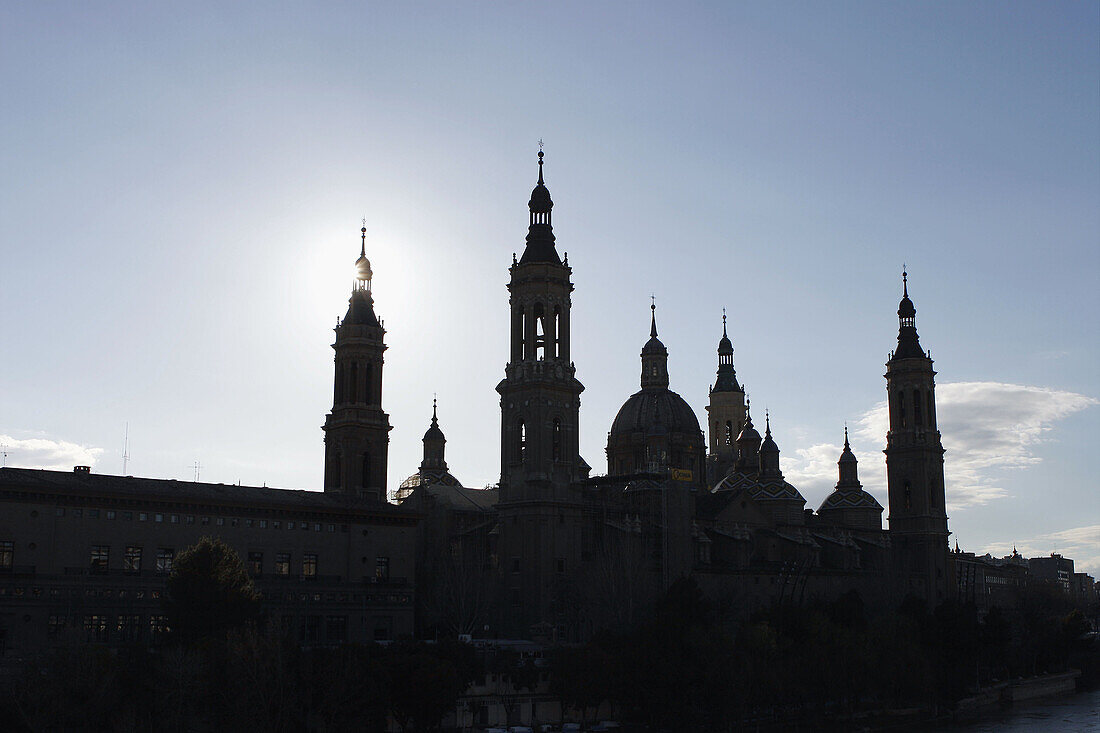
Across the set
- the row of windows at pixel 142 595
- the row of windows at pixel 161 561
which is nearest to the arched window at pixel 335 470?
the row of windows at pixel 161 561

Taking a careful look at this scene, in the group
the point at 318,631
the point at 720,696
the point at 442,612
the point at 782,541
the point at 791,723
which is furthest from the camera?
the point at 782,541

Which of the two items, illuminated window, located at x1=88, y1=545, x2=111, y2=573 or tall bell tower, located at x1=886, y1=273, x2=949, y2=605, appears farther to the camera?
tall bell tower, located at x1=886, y1=273, x2=949, y2=605

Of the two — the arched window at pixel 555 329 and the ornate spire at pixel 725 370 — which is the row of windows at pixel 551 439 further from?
the ornate spire at pixel 725 370

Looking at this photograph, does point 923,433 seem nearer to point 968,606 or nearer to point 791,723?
point 968,606

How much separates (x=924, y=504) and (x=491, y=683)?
76.5m

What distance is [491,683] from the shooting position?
67.6m

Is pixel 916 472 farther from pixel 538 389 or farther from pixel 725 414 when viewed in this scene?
pixel 538 389

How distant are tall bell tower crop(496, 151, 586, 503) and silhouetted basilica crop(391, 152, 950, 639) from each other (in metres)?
0.13

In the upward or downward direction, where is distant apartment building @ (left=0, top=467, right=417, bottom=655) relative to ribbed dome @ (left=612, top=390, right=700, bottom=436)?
downward

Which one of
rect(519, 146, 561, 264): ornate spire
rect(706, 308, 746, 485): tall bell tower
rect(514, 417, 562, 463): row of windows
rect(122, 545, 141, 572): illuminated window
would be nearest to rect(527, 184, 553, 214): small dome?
rect(519, 146, 561, 264): ornate spire

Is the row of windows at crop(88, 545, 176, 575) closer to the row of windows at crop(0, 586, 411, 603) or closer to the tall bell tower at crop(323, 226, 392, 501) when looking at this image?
the row of windows at crop(0, 586, 411, 603)

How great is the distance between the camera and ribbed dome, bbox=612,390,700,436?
128500 mm

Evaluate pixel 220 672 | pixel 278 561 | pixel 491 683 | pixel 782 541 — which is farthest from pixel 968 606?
pixel 220 672

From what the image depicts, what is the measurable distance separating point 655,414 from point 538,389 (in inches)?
1502
